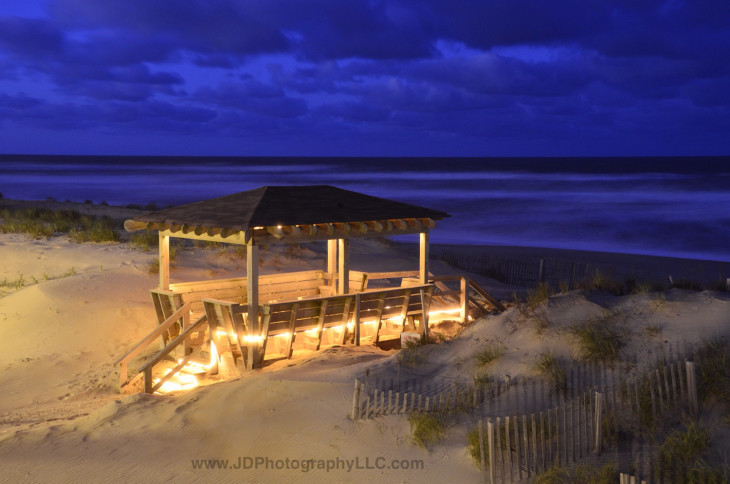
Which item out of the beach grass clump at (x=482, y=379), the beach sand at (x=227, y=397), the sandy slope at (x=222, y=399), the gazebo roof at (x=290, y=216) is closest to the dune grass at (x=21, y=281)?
the beach sand at (x=227, y=397)

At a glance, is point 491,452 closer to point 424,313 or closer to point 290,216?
point 290,216

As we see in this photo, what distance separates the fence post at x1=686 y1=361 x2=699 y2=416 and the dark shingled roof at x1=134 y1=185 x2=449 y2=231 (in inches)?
203

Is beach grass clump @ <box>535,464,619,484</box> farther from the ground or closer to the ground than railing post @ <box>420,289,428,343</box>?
closer to the ground

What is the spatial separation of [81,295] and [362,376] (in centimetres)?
683

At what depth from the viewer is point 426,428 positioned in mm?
7598

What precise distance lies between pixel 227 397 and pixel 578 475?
423cm

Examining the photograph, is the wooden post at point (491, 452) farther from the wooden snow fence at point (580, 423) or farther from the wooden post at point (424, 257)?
the wooden post at point (424, 257)

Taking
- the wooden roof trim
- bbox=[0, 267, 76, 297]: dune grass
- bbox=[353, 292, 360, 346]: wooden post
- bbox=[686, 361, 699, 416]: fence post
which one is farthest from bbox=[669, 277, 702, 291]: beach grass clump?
bbox=[0, 267, 76, 297]: dune grass

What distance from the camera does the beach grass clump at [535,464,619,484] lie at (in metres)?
6.50

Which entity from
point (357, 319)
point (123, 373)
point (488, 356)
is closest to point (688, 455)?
point (488, 356)

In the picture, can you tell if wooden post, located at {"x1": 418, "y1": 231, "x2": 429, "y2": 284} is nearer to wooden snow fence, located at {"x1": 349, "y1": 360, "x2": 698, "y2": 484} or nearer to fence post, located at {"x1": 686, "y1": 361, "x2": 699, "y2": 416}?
wooden snow fence, located at {"x1": 349, "y1": 360, "x2": 698, "y2": 484}

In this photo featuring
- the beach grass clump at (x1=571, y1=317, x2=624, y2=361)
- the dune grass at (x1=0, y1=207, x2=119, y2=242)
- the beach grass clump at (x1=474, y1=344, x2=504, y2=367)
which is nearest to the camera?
the beach grass clump at (x1=571, y1=317, x2=624, y2=361)

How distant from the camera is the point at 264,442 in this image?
7.91m

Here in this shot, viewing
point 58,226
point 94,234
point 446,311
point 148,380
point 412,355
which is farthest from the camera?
point 58,226
